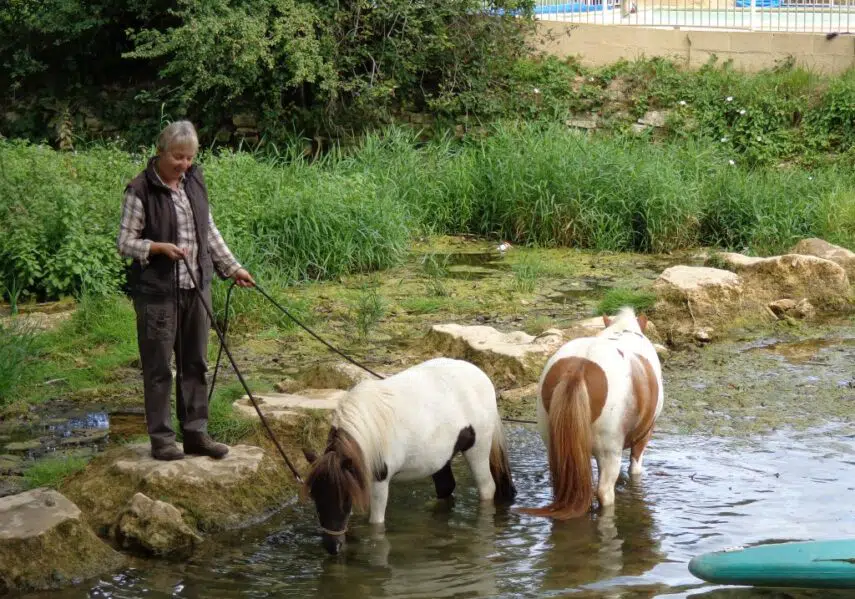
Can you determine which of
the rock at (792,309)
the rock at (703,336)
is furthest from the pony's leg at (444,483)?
the rock at (792,309)

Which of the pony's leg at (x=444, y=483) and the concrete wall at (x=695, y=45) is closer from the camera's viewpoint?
the pony's leg at (x=444, y=483)

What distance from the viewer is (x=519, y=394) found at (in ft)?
28.2

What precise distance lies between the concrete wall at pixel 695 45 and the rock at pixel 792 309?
32.9ft

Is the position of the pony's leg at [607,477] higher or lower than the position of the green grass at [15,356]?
lower

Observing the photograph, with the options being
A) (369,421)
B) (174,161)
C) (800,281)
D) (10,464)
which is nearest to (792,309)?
(800,281)

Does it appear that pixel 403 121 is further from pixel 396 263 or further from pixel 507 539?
pixel 507 539

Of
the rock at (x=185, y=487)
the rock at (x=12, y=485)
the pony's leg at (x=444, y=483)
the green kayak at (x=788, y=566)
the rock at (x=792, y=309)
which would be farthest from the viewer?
the rock at (x=792, y=309)

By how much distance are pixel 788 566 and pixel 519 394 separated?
366 cm

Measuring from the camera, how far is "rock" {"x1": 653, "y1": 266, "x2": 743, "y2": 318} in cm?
1041

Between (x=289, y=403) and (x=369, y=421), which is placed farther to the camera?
(x=289, y=403)

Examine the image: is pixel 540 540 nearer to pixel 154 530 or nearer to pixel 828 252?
pixel 154 530

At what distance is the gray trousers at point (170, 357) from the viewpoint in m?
6.02

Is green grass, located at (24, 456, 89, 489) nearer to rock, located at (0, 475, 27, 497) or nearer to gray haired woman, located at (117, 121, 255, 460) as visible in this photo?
rock, located at (0, 475, 27, 497)

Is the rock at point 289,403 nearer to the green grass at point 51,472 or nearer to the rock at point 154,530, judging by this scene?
the green grass at point 51,472
